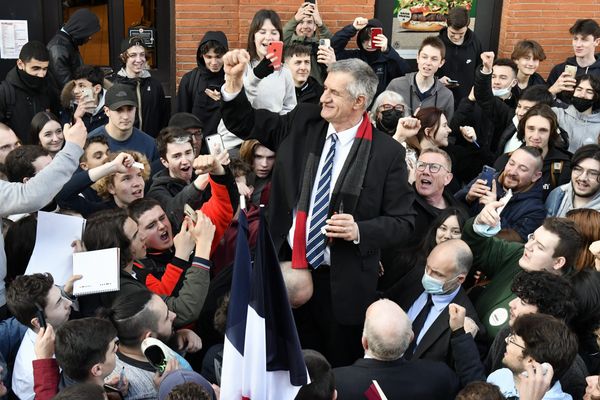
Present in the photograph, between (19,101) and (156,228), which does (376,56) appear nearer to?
(19,101)

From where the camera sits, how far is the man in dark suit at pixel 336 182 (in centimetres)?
430

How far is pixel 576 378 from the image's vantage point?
3.97 meters

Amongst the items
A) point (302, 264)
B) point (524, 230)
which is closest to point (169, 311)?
point (302, 264)

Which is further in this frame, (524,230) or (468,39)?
(468,39)

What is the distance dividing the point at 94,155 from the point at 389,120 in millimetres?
2341

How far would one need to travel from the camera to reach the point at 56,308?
398 centimetres

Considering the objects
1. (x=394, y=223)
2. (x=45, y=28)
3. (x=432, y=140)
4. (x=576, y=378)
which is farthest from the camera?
(x=45, y=28)

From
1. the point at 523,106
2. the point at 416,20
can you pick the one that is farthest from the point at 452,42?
the point at 523,106

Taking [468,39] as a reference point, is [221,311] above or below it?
below

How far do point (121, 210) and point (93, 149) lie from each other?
4.87 ft

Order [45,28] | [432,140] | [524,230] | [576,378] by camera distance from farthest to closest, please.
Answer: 1. [45,28]
2. [432,140]
3. [524,230]
4. [576,378]

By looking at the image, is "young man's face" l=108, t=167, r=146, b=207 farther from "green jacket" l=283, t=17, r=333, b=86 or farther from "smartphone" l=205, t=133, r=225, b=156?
"green jacket" l=283, t=17, r=333, b=86

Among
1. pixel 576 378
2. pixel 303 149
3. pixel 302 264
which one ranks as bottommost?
pixel 576 378

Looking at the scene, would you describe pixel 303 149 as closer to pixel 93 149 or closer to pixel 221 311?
pixel 221 311
